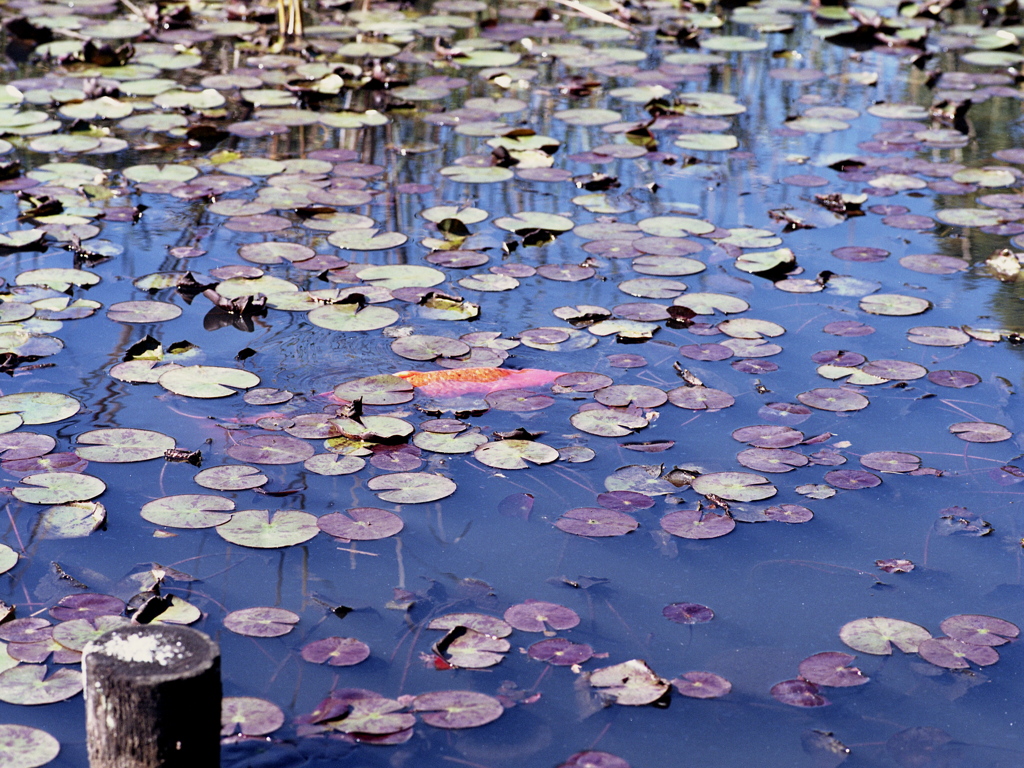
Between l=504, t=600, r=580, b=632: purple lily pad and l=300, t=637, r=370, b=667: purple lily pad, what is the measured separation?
0.94ft

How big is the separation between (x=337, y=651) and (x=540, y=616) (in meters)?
0.39

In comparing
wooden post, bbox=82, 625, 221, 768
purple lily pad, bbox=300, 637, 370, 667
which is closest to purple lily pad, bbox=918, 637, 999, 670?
purple lily pad, bbox=300, 637, 370, 667

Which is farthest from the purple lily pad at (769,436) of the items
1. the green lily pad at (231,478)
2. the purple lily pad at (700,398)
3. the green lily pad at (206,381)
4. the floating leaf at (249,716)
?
the floating leaf at (249,716)

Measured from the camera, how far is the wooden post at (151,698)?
1.53 meters

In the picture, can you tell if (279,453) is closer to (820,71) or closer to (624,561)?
(624,561)

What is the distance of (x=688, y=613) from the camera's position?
2.33m

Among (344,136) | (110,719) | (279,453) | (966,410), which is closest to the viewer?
(110,719)

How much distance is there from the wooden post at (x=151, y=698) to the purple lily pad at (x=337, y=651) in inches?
21.4

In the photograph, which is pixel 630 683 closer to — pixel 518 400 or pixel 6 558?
pixel 518 400

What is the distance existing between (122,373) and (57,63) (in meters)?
3.31

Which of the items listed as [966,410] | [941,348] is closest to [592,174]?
[941,348]

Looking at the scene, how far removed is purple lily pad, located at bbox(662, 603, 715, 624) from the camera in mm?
2311

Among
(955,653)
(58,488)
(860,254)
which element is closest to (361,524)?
(58,488)

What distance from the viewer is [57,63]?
19.0ft
